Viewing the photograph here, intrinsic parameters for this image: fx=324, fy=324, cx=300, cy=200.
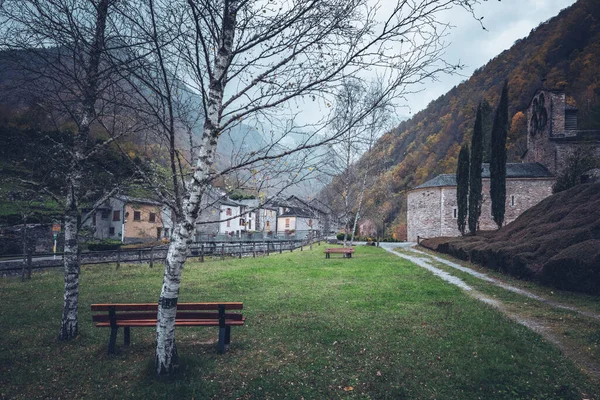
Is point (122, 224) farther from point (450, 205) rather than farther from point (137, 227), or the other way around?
point (450, 205)

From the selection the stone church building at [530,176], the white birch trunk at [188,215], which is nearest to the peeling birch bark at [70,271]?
the white birch trunk at [188,215]

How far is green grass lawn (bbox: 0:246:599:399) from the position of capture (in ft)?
13.7

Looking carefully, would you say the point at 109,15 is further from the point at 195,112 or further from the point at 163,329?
the point at 163,329

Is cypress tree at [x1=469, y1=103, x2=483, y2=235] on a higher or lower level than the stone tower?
lower

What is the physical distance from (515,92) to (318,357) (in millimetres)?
73868

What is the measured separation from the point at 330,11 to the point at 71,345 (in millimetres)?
6885

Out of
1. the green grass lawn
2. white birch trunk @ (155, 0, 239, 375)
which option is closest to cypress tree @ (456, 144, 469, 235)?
the green grass lawn

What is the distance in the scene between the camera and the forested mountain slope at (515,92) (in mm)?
52656

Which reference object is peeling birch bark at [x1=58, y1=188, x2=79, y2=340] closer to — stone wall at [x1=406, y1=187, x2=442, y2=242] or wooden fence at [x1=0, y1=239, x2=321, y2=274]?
wooden fence at [x1=0, y1=239, x2=321, y2=274]

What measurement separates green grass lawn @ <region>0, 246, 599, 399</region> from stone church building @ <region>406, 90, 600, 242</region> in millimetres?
31819

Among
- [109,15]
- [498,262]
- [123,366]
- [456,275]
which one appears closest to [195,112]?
[109,15]

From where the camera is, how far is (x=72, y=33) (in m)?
4.98

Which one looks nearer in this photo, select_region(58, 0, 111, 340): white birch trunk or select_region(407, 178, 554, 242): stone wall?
select_region(58, 0, 111, 340): white birch trunk

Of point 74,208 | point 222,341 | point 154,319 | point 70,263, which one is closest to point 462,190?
point 222,341
